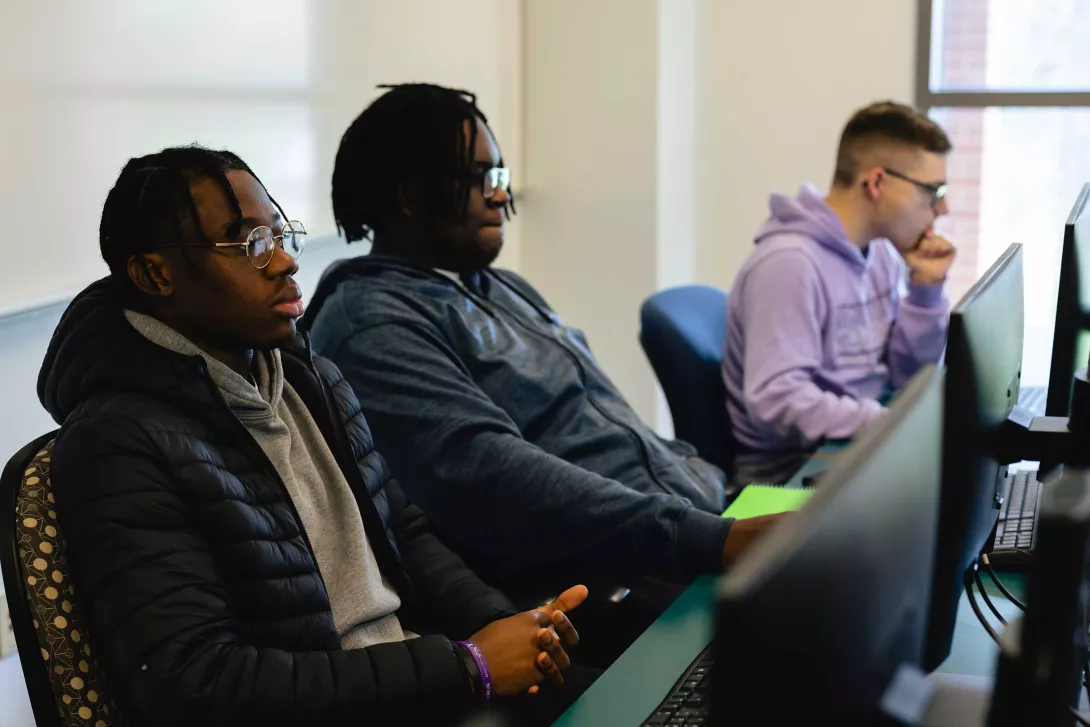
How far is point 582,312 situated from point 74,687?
2.65 metres

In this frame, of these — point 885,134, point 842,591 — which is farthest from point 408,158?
point 842,591

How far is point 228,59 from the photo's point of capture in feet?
7.89

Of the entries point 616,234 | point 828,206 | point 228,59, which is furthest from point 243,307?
point 616,234

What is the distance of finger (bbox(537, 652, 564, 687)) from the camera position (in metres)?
1.33

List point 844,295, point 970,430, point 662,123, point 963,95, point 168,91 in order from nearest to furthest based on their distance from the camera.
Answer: point 970,430 < point 168,91 < point 844,295 < point 662,123 < point 963,95

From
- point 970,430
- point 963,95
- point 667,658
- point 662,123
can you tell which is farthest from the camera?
point 963,95

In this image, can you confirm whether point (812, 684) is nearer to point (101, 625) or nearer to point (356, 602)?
point (101, 625)

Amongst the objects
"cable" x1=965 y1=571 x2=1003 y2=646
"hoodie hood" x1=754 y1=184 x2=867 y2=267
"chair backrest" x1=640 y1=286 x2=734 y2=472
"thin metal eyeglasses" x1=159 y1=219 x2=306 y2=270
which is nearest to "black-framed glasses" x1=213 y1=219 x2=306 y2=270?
"thin metal eyeglasses" x1=159 y1=219 x2=306 y2=270

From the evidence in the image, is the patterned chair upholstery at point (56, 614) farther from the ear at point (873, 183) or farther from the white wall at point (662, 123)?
the white wall at point (662, 123)

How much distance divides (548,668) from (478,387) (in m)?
0.57

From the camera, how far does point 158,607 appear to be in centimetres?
115

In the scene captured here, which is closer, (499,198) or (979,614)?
(979,614)

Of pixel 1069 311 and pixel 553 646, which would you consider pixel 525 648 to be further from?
pixel 1069 311

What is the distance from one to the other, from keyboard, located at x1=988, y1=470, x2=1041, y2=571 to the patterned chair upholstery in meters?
0.99
